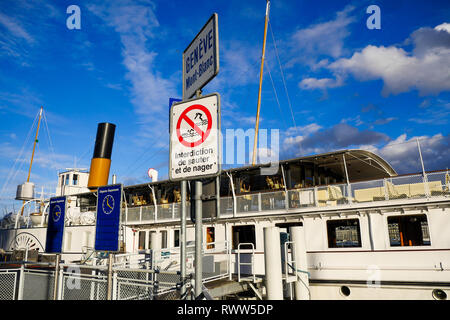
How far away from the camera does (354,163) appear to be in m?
19.3

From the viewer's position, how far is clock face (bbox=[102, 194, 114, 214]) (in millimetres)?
6453

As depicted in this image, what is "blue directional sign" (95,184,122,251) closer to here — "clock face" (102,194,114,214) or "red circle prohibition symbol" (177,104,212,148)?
"clock face" (102,194,114,214)

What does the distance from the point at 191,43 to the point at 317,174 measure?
17.1m

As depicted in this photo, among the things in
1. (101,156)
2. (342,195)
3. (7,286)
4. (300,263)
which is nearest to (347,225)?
(342,195)

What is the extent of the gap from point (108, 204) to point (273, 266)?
18.8 ft

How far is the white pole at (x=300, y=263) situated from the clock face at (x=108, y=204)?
7.59 m

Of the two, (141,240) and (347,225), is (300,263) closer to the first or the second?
(347,225)

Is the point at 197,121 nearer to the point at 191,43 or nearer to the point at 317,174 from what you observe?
the point at 191,43

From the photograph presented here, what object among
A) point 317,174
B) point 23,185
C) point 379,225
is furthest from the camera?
point 23,185

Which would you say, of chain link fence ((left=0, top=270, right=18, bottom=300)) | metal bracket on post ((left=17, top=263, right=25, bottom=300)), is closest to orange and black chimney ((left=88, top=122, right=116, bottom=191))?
chain link fence ((left=0, top=270, right=18, bottom=300))

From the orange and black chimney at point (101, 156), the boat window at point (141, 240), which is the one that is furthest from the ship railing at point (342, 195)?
the orange and black chimney at point (101, 156)

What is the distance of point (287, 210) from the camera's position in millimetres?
15023

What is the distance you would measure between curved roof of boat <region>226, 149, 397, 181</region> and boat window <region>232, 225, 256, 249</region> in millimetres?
3190

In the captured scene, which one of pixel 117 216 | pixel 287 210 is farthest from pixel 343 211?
pixel 117 216
